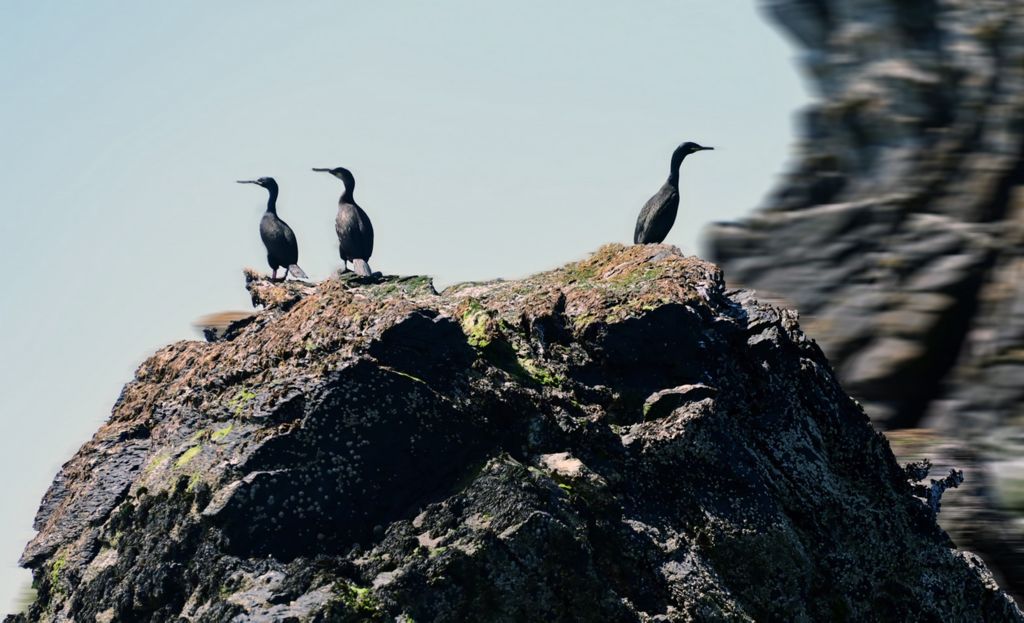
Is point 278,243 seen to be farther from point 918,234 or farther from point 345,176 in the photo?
point 918,234

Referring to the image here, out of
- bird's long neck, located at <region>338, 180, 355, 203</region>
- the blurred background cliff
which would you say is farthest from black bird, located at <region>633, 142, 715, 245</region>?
bird's long neck, located at <region>338, 180, 355, 203</region>

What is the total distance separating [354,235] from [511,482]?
11.8 m

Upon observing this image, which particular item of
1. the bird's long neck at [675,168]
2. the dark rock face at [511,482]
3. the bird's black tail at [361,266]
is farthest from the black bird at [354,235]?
the dark rock face at [511,482]

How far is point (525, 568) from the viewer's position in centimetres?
618

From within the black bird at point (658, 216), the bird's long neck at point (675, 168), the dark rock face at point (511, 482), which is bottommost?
the dark rock face at point (511, 482)

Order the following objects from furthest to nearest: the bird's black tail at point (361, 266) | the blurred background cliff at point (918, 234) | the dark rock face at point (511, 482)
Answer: the bird's black tail at point (361, 266)
the blurred background cliff at point (918, 234)
the dark rock face at point (511, 482)

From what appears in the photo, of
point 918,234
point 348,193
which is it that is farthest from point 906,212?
point 348,193

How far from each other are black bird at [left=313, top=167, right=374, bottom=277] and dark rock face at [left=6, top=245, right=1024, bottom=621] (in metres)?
9.26

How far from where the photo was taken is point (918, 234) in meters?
15.3

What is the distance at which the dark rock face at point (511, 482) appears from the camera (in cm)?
629

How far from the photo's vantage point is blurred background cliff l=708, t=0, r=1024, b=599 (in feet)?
42.3

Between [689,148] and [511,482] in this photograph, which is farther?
[689,148]

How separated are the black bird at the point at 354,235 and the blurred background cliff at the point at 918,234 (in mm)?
5311

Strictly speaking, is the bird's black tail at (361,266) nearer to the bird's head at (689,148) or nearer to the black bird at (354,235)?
the black bird at (354,235)
